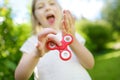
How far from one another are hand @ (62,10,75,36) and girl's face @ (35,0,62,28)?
0.41 metres

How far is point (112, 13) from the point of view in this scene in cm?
2834

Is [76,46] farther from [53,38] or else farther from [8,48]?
[8,48]

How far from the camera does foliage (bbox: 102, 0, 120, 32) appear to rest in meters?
27.0

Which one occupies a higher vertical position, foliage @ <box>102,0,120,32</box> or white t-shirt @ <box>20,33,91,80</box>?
white t-shirt @ <box>20,33,91,80</box>

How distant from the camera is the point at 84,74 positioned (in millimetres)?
2650

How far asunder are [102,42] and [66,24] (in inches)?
669

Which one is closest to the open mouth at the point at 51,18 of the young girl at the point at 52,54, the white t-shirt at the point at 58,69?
the young girl at the point at 52,54

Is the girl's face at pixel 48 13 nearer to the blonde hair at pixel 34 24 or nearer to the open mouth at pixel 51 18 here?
the open mouth at pixel 51 18

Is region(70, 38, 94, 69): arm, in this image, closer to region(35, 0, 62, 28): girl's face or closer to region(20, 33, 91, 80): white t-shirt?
region(20, 33, 91, 80): white t-shirt

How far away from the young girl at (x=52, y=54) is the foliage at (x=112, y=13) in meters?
24.3

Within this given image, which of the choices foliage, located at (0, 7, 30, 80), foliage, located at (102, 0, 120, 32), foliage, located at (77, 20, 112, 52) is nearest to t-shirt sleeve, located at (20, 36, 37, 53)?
foliage, located at (0, 7, 30, 80)

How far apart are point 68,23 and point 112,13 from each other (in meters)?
26.4

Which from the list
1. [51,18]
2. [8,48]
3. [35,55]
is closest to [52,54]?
[51,18]

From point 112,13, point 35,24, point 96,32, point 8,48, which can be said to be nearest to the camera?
point 35,24
